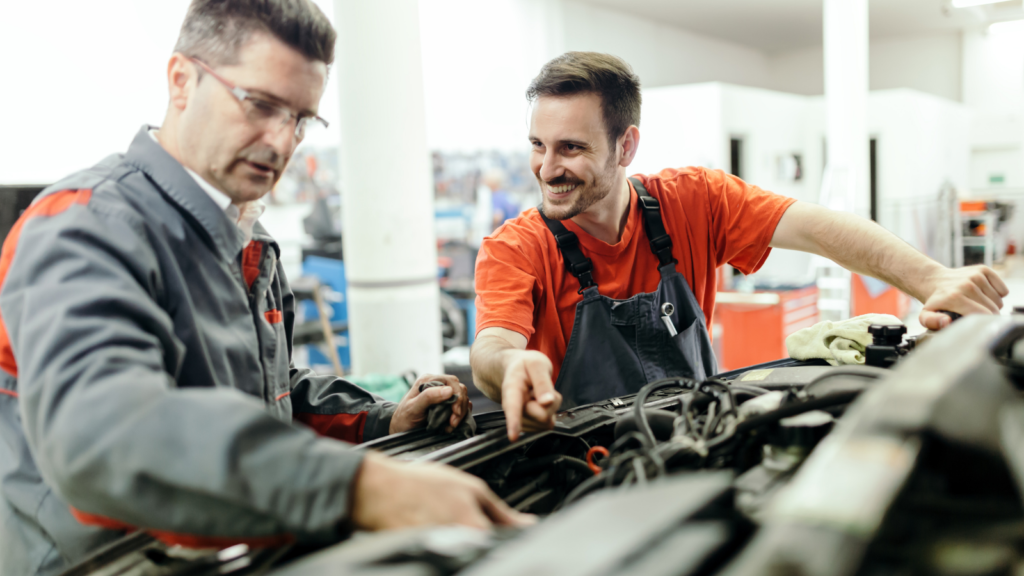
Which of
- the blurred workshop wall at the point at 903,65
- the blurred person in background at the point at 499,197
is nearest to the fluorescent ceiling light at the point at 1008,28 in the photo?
the blurred workshop wall at the point at 903,65

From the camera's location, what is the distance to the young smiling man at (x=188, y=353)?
26.7 inches

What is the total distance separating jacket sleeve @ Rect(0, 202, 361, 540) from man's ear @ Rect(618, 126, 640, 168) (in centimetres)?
136

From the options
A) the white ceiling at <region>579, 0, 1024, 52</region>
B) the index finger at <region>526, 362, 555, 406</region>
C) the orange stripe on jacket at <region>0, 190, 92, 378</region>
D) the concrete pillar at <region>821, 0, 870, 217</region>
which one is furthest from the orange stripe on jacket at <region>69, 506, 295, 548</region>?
the white ceiling at <region>579, 0, 1024, 52</region>

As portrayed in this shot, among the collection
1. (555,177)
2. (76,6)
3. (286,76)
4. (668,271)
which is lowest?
(668,271)

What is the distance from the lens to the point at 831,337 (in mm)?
1476

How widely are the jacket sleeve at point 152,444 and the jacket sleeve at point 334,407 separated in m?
0.62

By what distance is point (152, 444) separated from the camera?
67cm

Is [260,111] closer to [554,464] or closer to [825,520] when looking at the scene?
[554,464]

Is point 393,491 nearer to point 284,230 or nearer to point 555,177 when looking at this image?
point 555,177

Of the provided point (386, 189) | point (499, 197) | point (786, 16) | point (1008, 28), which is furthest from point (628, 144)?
point (1008, 28)

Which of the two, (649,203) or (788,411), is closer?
(788,411)

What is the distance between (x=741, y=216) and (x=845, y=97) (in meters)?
3.90

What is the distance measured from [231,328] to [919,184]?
8517 mm

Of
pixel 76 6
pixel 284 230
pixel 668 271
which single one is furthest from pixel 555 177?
pixel 284 230
